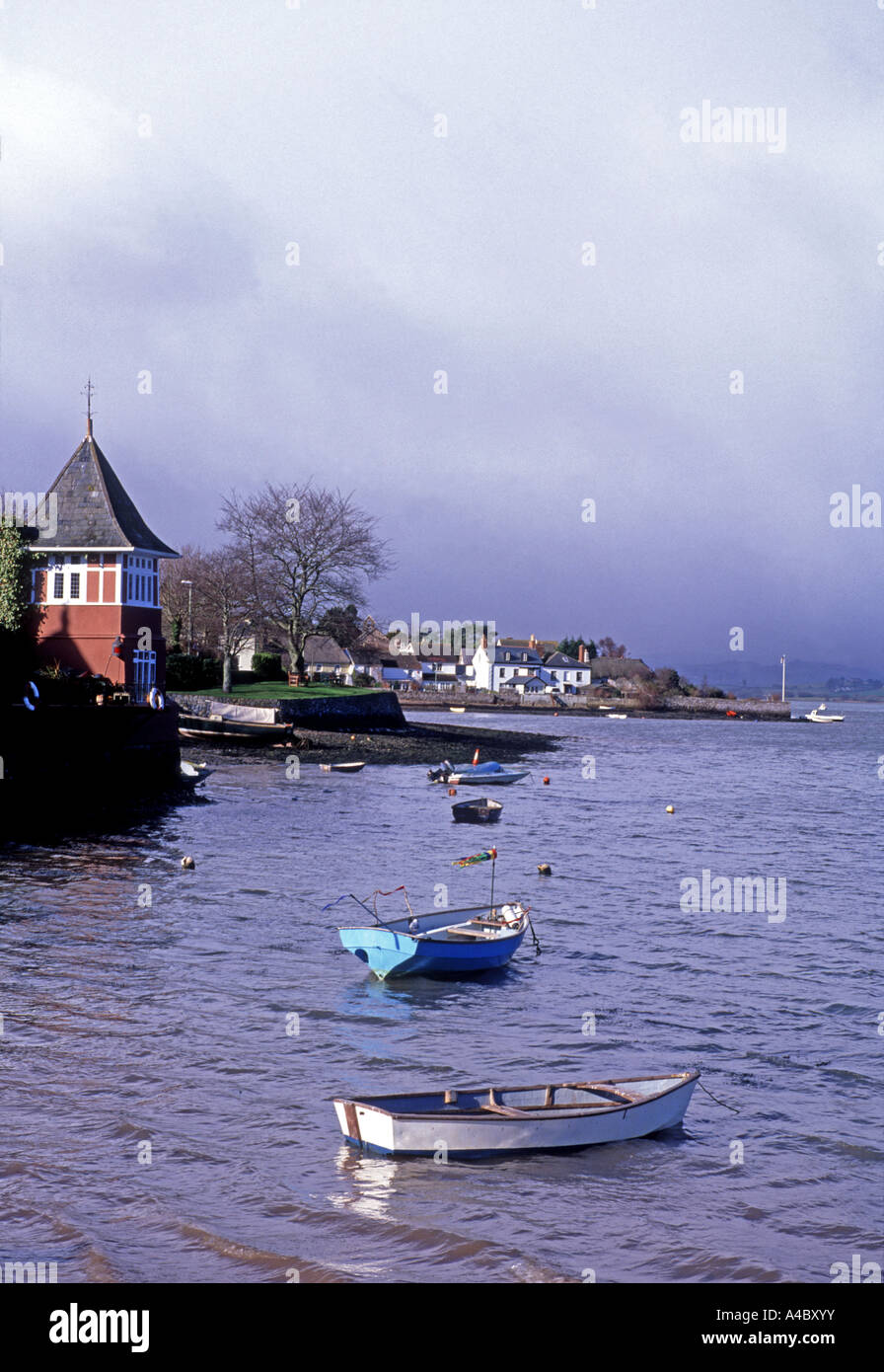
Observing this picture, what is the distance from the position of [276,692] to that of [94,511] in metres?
29.3

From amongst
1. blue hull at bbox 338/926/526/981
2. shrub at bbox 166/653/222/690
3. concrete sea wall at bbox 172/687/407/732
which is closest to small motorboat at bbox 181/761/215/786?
concrete sea wall at bbox 172/687/407/732

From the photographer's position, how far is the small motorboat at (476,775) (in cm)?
5844

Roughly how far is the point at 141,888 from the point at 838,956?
15.7 m

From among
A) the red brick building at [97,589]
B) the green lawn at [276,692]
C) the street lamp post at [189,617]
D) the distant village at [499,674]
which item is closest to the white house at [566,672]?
the distant village at [499,674]

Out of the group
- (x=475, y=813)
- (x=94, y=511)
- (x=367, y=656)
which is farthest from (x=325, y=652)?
(x=475, y=813)

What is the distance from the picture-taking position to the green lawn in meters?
74.7

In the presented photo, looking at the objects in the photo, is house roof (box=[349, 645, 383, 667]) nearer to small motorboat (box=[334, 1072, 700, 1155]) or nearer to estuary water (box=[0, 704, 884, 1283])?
estuary water (box=[0, 704, 884, 1283])

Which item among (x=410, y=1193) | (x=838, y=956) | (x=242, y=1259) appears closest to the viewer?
(x=242, y=1259)

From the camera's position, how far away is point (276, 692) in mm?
78688

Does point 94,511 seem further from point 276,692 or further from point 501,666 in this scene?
point 501,666

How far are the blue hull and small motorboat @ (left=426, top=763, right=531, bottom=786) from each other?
37.5 m

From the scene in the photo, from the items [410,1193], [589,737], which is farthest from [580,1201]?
[589,737]
